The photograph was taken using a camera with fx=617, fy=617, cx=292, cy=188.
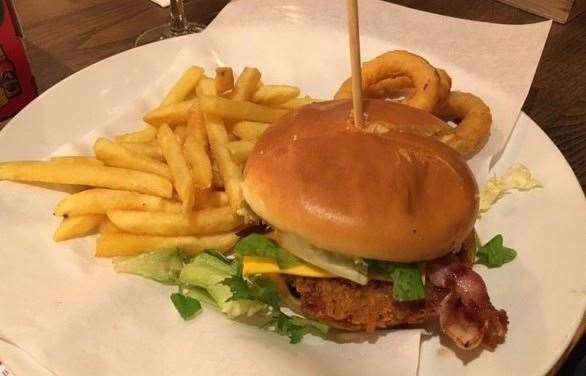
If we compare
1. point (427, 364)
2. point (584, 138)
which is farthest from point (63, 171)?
point (584, 138)

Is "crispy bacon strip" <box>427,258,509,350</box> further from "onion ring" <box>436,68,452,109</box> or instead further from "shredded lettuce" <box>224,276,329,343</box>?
"onion ring" <box>436,68,452,109</box>

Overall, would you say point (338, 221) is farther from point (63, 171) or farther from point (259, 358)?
point (63, 171)

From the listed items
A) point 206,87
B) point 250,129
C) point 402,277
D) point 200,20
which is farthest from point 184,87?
point 200,20

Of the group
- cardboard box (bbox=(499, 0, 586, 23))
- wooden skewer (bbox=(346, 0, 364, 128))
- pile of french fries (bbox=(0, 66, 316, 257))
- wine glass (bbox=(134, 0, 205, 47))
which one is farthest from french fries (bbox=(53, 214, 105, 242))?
cardboard box (bbox=(499, 0, 586, 23))

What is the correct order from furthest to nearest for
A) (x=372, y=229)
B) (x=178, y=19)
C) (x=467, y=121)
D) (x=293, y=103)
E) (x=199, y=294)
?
1. (x=178, y=19)
2. (x=293, y=103)
3. (x=467, y=121)
4. (x=199, y=294)
5. (x=372, y=229)

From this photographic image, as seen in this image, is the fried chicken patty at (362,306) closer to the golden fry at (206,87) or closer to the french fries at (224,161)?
the french fries at (224,161)

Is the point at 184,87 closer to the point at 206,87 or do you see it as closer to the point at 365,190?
the point at 206,87
